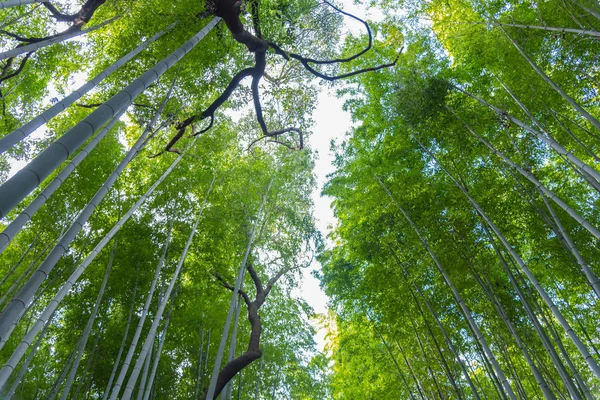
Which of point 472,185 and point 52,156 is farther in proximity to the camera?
point 472,185

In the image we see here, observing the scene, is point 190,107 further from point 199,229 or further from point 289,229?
point 289,229

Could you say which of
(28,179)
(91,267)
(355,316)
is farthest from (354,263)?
(28,179)

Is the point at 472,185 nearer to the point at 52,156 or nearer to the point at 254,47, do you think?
the point at 254,47

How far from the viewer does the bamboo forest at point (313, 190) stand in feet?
13.4

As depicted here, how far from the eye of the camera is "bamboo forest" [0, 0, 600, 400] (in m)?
4.10

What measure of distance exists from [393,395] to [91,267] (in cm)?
641

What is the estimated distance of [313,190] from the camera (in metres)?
7.96

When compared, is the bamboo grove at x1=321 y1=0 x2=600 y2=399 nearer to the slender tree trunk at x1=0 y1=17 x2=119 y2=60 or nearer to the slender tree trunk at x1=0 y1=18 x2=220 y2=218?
the slender tree trunk at x1=0 y1=18 x2=220 y2=218

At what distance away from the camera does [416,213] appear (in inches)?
204

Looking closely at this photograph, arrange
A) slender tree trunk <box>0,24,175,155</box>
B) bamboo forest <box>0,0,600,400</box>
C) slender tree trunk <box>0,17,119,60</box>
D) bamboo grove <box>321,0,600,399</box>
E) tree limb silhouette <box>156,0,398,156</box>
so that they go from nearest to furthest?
slender tree trunk <box>0,24,175,155</box>, tree limb silhouette <box>156,0,398,156</box>, slender tree trunk <box>0,17,119,60</box>, bamboo forest <box>0,0,600,400</box>, bamboo grove <box>321,0,600,399</box>

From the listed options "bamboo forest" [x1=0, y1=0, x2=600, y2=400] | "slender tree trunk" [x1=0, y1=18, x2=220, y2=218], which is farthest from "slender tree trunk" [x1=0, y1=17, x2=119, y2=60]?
"slender tree trunk" [x1=0, y1=18, x2=220, y2=218]

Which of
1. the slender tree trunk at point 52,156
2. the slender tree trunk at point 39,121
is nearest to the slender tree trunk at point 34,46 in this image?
the slender tree trunk at point 39,121

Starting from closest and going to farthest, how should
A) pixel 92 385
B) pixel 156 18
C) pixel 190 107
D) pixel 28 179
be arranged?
pixel 28 179, pixel 156 18, pixel 190 107, pixel 92 385

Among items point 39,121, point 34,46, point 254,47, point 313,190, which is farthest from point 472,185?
point 34,46
